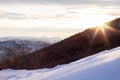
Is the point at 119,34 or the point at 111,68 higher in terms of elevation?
the point at 119,34

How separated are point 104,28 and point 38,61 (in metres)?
7.10

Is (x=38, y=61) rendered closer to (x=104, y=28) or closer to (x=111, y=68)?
(x=104, y=28)

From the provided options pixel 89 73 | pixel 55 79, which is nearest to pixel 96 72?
pixel 89 73

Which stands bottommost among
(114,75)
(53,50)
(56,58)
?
(114,75)

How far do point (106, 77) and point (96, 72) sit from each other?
0.42 m

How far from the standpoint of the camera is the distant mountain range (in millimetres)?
24719

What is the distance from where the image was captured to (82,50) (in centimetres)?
2586

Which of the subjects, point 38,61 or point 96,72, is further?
point 38,61

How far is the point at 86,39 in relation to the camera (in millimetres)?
28656

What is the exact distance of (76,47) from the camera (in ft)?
90.8

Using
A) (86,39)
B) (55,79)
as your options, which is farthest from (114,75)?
(86,39)

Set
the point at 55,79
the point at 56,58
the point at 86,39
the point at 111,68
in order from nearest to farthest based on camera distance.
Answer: the point at 111,68 → the point at 55,79 → the point at 56,58 → the point at 86,39

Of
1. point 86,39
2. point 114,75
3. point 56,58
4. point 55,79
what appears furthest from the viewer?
point 86,39

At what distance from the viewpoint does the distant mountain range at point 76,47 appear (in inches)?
973
